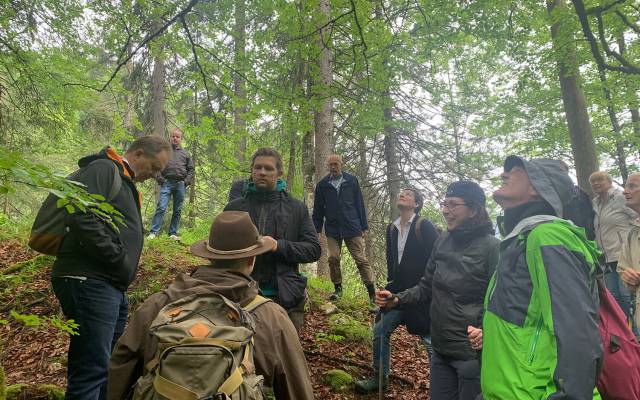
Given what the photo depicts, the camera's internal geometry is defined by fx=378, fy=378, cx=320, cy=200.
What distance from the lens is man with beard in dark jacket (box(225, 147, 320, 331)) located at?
10.0 feet

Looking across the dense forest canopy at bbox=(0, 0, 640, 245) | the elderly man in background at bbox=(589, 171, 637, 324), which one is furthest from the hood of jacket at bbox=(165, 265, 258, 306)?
the elderly man in background at bbox=(589, 171, 637, 324)

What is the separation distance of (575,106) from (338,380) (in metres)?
7.07

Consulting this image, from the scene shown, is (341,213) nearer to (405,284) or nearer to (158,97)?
(405,284)

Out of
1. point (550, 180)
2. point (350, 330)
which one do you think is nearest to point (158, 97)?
point (350, 330)

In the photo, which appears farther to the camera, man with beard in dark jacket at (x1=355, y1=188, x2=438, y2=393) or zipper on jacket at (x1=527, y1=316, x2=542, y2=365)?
man with beard in dark jacket at (x1=355, y1=188, x2=438, y2=393)

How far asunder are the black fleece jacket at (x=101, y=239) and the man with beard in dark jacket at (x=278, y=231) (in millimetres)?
823

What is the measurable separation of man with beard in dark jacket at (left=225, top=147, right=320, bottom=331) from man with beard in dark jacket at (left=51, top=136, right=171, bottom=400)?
929 millimetres

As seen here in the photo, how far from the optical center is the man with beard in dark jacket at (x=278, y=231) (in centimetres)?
306

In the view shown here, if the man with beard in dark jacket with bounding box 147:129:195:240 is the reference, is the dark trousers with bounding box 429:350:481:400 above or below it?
below

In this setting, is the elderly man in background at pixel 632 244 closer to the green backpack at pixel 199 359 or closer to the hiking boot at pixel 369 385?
the hiking boot at pixel 369 385

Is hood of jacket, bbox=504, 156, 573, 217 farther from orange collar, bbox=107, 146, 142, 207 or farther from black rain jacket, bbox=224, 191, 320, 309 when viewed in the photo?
orange collar, bbox=107, 146, 142, 207

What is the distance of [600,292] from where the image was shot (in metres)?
1.94

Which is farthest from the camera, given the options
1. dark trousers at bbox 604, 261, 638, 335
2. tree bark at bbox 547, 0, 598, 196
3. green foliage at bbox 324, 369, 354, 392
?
tree bark at bbox 547, 0, 598, 196

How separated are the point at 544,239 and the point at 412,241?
2679 millimetres
